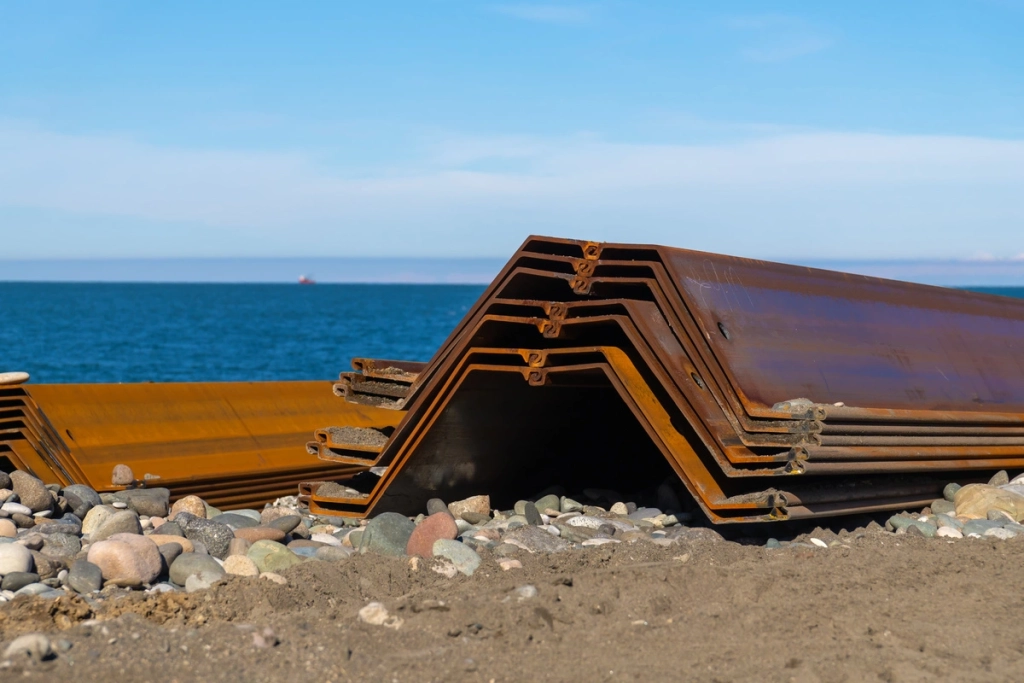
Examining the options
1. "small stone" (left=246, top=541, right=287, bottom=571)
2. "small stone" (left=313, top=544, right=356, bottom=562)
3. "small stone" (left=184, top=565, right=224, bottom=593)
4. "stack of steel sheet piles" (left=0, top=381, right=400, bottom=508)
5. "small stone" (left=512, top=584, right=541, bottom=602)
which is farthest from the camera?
"stack of steel sheet piles" (left=0, top=381, right=400, bottom=508)

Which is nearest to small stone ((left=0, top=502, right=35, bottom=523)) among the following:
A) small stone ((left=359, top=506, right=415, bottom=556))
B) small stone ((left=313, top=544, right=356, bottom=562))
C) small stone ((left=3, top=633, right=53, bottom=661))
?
small stone ((left=313, top=544, right=356, bottom=562))

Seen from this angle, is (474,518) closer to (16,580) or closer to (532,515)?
(532,515)

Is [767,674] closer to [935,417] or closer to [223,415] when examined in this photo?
[935,417]

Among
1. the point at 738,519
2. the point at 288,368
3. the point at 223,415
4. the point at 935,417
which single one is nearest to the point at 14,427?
the point at 223,415

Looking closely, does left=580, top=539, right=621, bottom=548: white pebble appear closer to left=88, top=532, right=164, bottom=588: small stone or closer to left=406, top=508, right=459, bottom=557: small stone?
left=406, top=508, right=459, bottom=557: small stone

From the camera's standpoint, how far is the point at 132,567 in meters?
4.89

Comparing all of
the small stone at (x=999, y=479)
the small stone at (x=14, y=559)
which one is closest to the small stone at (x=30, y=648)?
the small stone at (x=14, y=559)

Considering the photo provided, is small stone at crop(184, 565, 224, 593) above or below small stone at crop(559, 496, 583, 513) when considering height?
below

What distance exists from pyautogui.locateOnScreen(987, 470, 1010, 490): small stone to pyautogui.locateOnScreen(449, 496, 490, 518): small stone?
10.8 feet

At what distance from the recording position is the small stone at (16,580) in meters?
4.71

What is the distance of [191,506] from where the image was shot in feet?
23.3

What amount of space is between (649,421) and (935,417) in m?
2.15

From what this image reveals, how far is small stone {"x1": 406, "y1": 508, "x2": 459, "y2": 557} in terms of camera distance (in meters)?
5.54

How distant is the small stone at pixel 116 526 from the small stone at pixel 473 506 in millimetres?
1901
